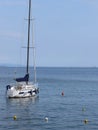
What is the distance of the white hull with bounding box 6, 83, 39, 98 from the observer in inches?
2998

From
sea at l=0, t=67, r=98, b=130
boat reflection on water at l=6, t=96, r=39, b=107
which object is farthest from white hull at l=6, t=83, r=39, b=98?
sea at l=0, t=67, r=98, b=130

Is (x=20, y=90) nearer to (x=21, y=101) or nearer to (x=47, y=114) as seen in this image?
(x=21, y=101)

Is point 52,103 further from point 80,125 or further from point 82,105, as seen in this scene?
point 80,125

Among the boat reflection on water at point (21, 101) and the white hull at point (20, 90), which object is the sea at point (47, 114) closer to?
the boat reflection on water at point (21, 101)

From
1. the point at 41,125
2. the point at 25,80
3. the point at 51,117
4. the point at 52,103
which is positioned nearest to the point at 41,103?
the point at 52,103

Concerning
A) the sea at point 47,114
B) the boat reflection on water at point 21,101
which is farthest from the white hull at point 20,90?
the sea at point 47,114

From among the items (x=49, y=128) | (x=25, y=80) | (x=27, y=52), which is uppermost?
(x=27, y=52)

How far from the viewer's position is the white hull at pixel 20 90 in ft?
250

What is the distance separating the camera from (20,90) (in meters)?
76.5

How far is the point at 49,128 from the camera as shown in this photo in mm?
49906

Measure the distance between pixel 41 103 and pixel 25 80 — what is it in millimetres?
6561

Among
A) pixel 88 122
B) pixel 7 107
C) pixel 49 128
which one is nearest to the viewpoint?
pixel 49 128

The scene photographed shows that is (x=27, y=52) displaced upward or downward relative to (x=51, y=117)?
upward

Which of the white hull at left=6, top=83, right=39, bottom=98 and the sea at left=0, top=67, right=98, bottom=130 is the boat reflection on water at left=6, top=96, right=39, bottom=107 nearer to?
the sea at left=0, top=67, right=98, bottom=130
